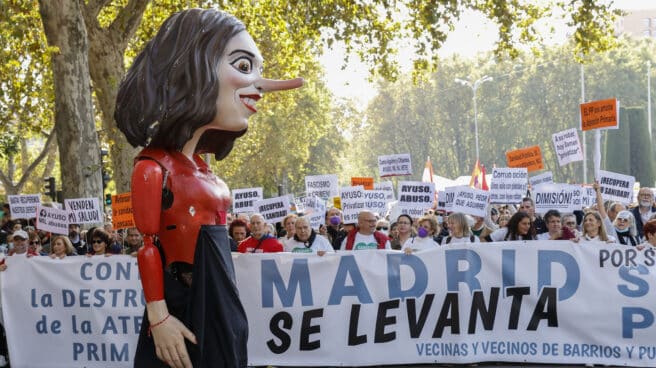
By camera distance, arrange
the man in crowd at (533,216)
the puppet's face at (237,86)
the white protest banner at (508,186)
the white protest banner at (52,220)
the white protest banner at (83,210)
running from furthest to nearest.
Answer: the white protest banner at (508,186) → the white protest banner at (83,210) → the white protest banner at (52,220) → the man in crowd at (533,216) → the puppet's face at (237,86)

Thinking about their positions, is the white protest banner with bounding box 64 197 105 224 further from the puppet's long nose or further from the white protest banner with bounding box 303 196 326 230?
the puppet's long nose

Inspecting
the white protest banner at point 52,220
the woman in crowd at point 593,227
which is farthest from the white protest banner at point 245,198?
the woman in crowd at point 593,227

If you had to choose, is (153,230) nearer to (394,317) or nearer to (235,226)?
(394,317)

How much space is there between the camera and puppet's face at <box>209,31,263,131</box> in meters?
5.08

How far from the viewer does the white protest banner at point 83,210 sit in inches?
599

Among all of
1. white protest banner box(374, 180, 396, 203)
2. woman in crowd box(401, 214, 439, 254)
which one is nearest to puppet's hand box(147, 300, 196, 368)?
woman in crowd box(401, 214, 439, 254)

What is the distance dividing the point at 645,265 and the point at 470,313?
164 centimetres

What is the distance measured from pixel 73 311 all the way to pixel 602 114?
725 cm

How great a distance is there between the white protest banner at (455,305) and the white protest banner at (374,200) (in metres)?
5.06

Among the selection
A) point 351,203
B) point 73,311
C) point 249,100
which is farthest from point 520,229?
point 249,100

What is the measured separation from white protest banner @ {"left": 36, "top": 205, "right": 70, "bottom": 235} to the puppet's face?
9.96 meters

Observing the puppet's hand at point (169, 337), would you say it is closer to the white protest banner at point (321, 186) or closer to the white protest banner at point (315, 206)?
the white protest banner at point (315, 206)

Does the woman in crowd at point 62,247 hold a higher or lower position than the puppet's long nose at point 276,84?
lower

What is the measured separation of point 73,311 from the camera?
35.3ft
